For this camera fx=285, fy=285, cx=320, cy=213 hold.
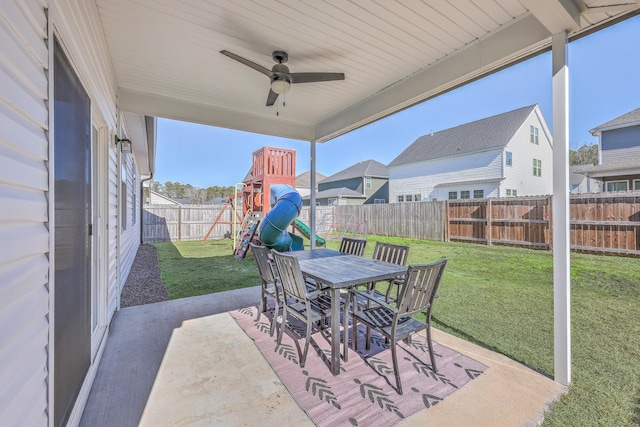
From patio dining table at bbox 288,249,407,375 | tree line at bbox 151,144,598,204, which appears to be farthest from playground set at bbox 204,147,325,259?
tree line at bbox 151,144,598,204

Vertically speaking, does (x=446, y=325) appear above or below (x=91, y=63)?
below

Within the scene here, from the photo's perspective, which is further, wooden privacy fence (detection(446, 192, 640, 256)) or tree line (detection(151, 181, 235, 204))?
tree line (detection(151, 181, 235, 204))

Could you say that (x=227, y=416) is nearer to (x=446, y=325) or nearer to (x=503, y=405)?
(x=503, y=405)

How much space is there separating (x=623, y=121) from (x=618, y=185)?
2.66 metres

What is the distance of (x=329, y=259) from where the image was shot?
370cm

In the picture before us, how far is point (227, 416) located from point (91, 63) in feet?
9.70

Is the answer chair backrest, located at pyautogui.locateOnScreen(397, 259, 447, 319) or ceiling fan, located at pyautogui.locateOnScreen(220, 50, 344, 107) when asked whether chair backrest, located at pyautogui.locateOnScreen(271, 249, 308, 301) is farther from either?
ceiling fan, located at pyautogui.locateOnScreen(220, 50, 344, 107)

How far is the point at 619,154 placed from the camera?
11.6 metres

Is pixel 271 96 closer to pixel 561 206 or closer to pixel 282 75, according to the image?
pixel 282 75

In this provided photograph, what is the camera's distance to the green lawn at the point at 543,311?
2.15m

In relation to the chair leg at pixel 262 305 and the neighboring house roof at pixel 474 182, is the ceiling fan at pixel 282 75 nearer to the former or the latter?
the chair leg at pixel 262 305

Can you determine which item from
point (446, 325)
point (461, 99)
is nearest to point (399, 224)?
point (461, 99)

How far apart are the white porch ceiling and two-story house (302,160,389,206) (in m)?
18.8

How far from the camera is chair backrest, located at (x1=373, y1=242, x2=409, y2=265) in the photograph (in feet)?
11.7
